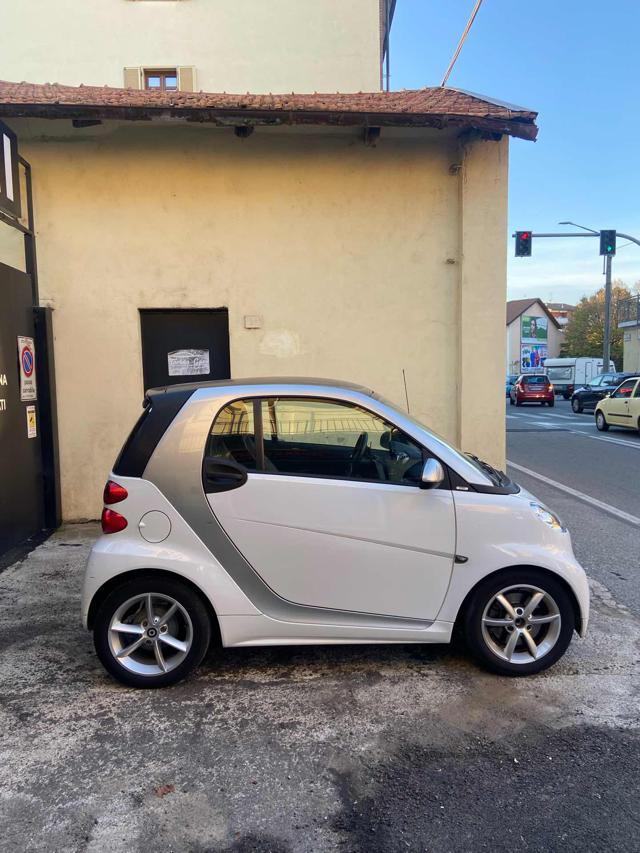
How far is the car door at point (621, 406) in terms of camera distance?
17.5 m

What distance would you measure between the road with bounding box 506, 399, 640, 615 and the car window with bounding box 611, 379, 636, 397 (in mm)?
1190

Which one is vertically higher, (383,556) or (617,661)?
(383,556)

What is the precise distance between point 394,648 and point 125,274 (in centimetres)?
Answer: 531

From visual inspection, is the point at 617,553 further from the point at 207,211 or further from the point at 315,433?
the point at 207,211

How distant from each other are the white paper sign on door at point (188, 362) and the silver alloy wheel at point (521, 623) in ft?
16.2

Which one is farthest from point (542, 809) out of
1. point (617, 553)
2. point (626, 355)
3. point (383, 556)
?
point (626, 355)

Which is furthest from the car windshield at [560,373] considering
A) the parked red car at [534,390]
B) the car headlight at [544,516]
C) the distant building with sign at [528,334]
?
the car headlight at [544,516]

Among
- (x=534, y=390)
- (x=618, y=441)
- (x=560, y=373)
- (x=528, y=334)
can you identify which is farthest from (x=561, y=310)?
(x=618, y=441)

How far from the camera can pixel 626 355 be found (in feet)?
133

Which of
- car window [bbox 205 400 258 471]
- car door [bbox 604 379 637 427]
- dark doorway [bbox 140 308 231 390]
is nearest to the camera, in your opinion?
car window [bbox 205 400 258 471]

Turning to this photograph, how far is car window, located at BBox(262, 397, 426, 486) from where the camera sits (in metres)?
3.44

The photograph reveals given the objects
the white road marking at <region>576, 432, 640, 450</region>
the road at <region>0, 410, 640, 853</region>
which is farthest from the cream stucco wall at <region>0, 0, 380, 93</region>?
the road at <region>0, 410, 640, 853</region>

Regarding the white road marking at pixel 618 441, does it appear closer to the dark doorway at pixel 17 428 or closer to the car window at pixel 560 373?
the dark doorway at pixel 17 428

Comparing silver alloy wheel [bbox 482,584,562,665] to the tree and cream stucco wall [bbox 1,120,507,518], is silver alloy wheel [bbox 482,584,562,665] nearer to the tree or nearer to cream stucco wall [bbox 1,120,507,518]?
cream stucco wall [bbox 1,120,507,518]
